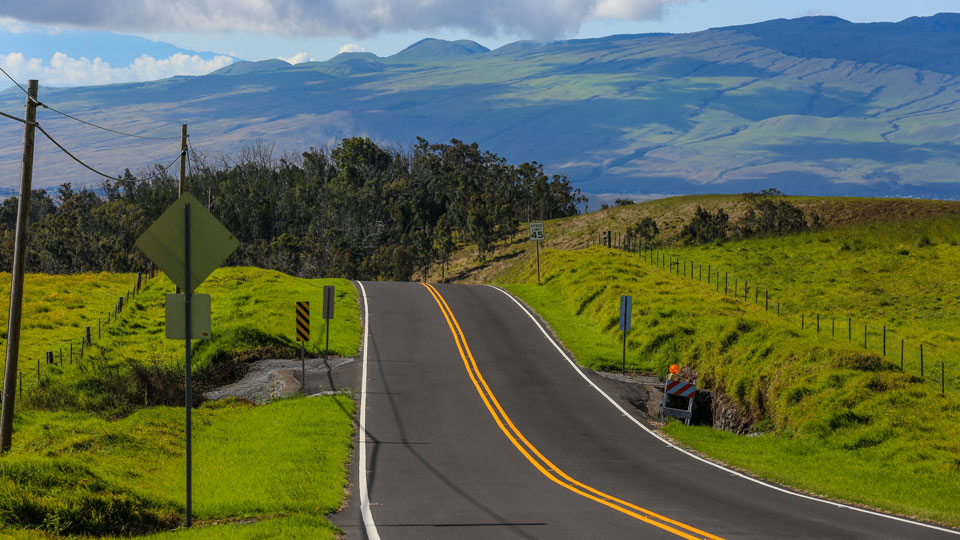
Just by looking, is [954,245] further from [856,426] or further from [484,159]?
[484,159]

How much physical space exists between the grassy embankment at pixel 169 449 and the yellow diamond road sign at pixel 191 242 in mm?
3466

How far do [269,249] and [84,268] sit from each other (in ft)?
72.9

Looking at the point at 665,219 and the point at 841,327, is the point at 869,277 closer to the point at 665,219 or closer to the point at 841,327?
the point at 841,327

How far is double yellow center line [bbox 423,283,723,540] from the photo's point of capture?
14.9 meters

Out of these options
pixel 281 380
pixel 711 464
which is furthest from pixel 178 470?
pixel 281 380

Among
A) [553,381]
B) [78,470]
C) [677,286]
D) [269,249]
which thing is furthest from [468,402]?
[269,249]

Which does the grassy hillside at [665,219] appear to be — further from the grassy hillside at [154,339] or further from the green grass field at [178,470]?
the green grass field at [178,470]

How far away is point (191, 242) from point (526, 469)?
398 inches

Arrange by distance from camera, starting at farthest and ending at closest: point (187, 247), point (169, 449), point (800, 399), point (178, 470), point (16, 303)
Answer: point (800, 399)
point (16, 303)
point (169, 449)
point (178, 470)
point (187, 247)

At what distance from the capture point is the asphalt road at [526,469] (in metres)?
15.0

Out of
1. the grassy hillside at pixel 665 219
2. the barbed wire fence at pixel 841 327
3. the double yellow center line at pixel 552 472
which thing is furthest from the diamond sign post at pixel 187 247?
the grassy hillside at pixel 665 219

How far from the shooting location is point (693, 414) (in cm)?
2866

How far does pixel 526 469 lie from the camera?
19953 mm

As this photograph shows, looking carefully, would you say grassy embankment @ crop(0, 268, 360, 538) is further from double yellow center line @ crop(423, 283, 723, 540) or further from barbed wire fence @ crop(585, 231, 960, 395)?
barbed wire fence @ crop(585, 231, 960, 395)
